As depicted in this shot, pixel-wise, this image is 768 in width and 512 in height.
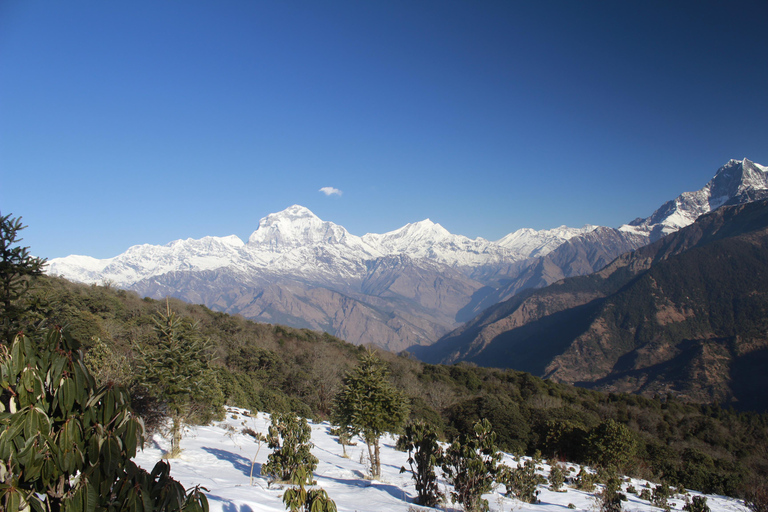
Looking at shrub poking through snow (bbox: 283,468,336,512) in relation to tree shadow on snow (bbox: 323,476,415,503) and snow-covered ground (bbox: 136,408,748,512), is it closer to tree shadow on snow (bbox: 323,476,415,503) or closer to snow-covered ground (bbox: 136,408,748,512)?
snow-covered ground (bbox: 136,408,748,512)

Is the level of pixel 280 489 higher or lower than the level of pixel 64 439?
lower

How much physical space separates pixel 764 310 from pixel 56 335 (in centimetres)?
25927

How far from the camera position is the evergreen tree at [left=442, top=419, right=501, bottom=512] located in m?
11.8

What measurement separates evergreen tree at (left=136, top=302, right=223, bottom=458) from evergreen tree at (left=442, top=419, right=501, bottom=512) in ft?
38.0

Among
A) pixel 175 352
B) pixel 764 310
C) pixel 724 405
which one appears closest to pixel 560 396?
pixel 175 352

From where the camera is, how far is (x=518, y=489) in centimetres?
1625

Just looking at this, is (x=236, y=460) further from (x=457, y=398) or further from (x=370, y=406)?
(x=457, y=398)

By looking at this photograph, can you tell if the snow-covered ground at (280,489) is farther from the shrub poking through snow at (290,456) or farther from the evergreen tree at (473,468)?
the evergreen tree at (473,468)

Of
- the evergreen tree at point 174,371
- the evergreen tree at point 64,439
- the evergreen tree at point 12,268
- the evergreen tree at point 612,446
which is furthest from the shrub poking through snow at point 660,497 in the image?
the evergreen tree at point 12,268

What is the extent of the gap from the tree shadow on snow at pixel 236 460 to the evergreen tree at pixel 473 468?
32.0 feet

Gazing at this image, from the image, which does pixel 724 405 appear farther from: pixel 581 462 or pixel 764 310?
pixel 581 462

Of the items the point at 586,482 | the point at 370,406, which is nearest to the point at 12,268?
the point at 370,406

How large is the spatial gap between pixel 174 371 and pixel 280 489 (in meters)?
7.11

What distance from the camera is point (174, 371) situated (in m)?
16.3
